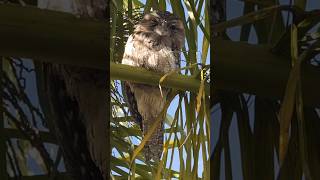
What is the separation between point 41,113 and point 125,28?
49 centimetres

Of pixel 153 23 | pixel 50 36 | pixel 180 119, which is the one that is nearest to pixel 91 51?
pixel 50 36

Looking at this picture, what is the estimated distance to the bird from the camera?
0.83m

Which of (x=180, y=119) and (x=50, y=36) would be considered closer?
(x=50, y=36)

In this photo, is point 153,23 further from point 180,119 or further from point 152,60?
point 180,119

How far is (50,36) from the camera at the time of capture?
43 centimetres

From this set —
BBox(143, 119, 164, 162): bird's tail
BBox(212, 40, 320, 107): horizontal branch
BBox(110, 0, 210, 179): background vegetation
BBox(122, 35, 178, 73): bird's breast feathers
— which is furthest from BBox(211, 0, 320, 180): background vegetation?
BBox(122, 35, 178, 73): bird's breast feathers

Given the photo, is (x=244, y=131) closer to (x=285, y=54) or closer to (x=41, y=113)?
(x=285, y=54)

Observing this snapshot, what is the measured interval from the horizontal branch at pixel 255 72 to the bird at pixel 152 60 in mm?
374

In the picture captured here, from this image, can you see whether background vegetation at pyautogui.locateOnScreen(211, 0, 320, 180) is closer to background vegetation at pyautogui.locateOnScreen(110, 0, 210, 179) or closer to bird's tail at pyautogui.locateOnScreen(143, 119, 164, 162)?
background vegetation at pyautogui.locateOnScreen(110, 0, 210, 179)

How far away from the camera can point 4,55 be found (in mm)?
429

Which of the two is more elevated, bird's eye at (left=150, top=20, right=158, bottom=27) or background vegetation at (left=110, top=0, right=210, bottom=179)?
bird's eye at (left=150, top=20, right=158, bottom=27)

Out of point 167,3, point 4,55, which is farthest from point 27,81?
point 167,3

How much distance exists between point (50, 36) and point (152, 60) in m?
0.51

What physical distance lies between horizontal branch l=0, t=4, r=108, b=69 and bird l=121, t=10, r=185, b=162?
1.02 ft
